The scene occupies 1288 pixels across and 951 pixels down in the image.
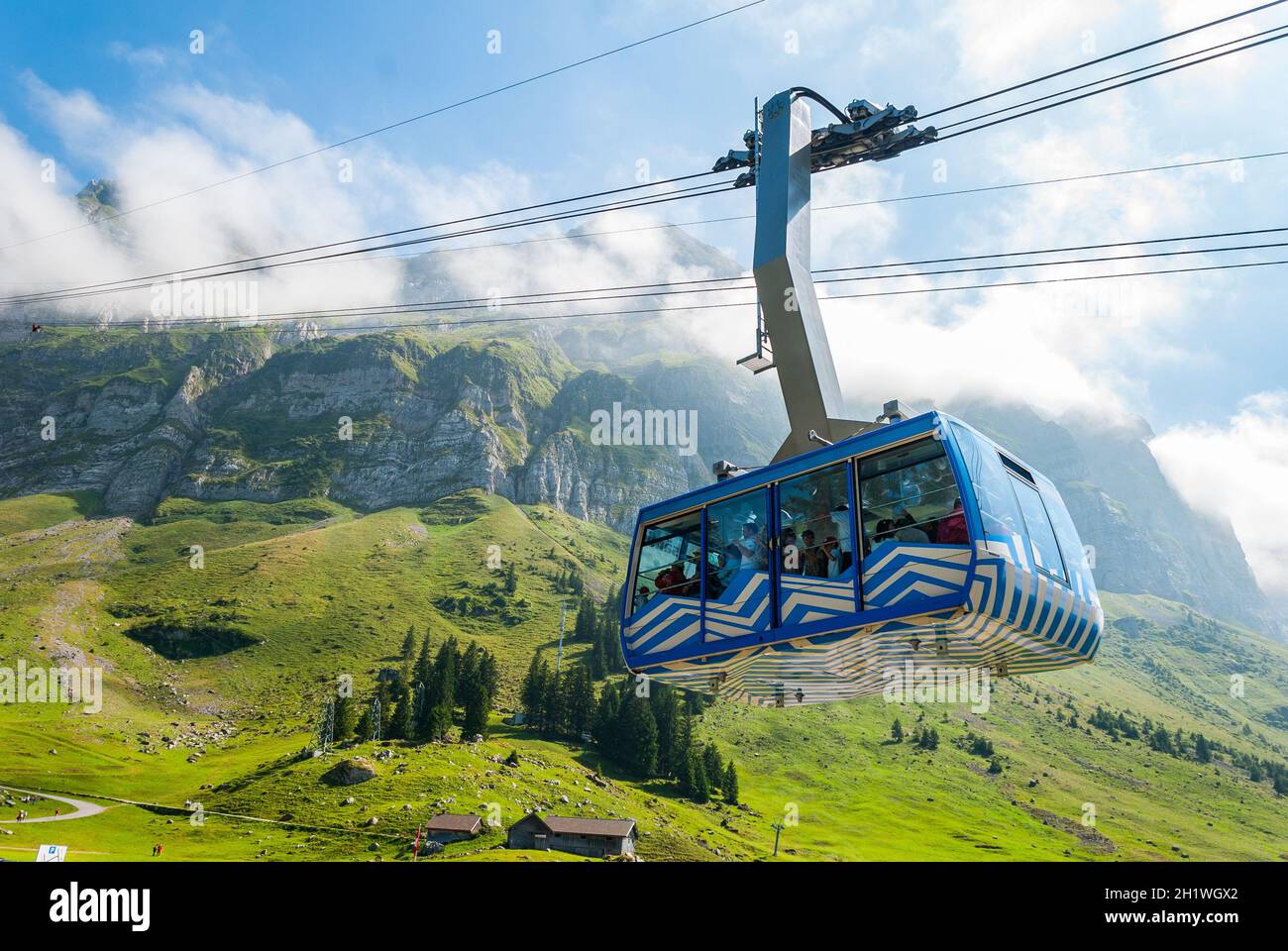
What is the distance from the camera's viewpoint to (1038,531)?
15.9 metres

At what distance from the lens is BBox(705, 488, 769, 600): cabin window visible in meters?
17.4

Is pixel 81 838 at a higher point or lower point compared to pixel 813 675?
lower

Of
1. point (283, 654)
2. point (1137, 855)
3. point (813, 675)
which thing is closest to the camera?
point (813, 675)

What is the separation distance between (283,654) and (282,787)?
93.8 metres

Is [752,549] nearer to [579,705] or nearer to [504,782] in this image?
[504,782]

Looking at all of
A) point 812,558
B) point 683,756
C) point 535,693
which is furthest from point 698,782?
point 812,558

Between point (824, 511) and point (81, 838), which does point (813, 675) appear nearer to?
point (824, 511)

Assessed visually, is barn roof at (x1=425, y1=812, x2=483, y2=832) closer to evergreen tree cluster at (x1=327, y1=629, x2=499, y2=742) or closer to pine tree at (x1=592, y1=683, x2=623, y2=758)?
evergreen tree cluster at (x1=327, y1=629, x2=499, y2=742)

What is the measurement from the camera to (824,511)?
16.6 m

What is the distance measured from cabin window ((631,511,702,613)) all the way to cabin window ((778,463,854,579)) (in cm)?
250

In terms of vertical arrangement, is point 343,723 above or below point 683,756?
above

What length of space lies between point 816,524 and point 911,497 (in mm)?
2022

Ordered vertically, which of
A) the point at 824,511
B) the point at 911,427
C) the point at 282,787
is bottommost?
the point at 282,787
